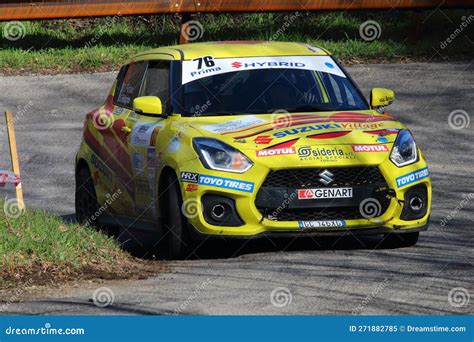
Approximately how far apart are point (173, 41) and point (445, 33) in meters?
4.97

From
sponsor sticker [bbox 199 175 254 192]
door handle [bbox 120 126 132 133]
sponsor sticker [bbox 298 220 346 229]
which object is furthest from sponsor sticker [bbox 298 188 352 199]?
door handle [bbox 120 126 132 133]

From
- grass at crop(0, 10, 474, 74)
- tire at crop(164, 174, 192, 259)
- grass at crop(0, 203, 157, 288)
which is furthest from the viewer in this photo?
grass at crop(0, 10, 474, 74)

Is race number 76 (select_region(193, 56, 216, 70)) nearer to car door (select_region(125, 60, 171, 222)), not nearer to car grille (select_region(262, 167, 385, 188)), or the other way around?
car door (select_region(125, 60, 171, 222))

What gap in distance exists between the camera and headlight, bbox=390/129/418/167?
36.8 feet

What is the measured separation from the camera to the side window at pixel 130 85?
515 inches

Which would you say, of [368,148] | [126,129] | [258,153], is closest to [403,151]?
[368,148]

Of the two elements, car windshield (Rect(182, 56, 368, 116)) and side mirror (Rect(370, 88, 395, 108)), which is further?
side mirror (Rect(370, 88, 395, 108))

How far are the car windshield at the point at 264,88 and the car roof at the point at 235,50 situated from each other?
134mm

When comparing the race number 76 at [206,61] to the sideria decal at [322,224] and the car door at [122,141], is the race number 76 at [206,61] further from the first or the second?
the sideria decal at [322,224]

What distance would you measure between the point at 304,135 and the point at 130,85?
271 centimetres

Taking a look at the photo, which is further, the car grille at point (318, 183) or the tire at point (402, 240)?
the tire at point (402, 240)

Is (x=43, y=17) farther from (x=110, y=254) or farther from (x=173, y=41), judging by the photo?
(x=110, y=254)

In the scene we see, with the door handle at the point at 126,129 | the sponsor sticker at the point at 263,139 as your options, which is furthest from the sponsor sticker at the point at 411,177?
the door handle at the point at 126,129

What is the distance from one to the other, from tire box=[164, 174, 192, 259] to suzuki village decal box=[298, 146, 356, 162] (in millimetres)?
1054
